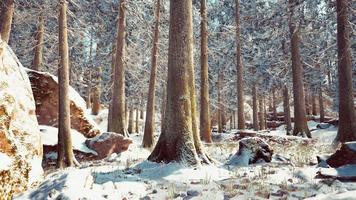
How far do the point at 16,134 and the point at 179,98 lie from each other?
10.9ft

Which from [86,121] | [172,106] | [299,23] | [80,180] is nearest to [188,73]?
[172,106]

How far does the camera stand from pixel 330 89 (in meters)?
41.9

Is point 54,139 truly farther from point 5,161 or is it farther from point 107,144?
point 5,161

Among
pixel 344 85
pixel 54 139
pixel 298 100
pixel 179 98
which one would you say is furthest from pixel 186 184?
pixel 298 100

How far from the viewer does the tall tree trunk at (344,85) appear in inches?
500

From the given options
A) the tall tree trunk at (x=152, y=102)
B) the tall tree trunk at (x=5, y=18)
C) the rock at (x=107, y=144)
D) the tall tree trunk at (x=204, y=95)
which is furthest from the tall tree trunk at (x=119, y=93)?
the tall tree trunk at (x=5, y=18)

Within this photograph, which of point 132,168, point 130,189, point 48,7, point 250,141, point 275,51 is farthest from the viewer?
point 275,51

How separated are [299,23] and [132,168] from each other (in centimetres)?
1248

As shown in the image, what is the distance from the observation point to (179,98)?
7.86 m

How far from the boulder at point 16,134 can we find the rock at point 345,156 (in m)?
5.67

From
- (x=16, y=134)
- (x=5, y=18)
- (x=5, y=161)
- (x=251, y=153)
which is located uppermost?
(x=5, y=18)

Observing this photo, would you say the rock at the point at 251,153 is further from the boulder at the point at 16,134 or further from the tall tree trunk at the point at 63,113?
the tall tree trunk at the point at 63,113

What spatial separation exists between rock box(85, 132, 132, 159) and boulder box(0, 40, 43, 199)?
5.93 meters

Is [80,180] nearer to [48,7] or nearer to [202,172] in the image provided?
[202,172]
